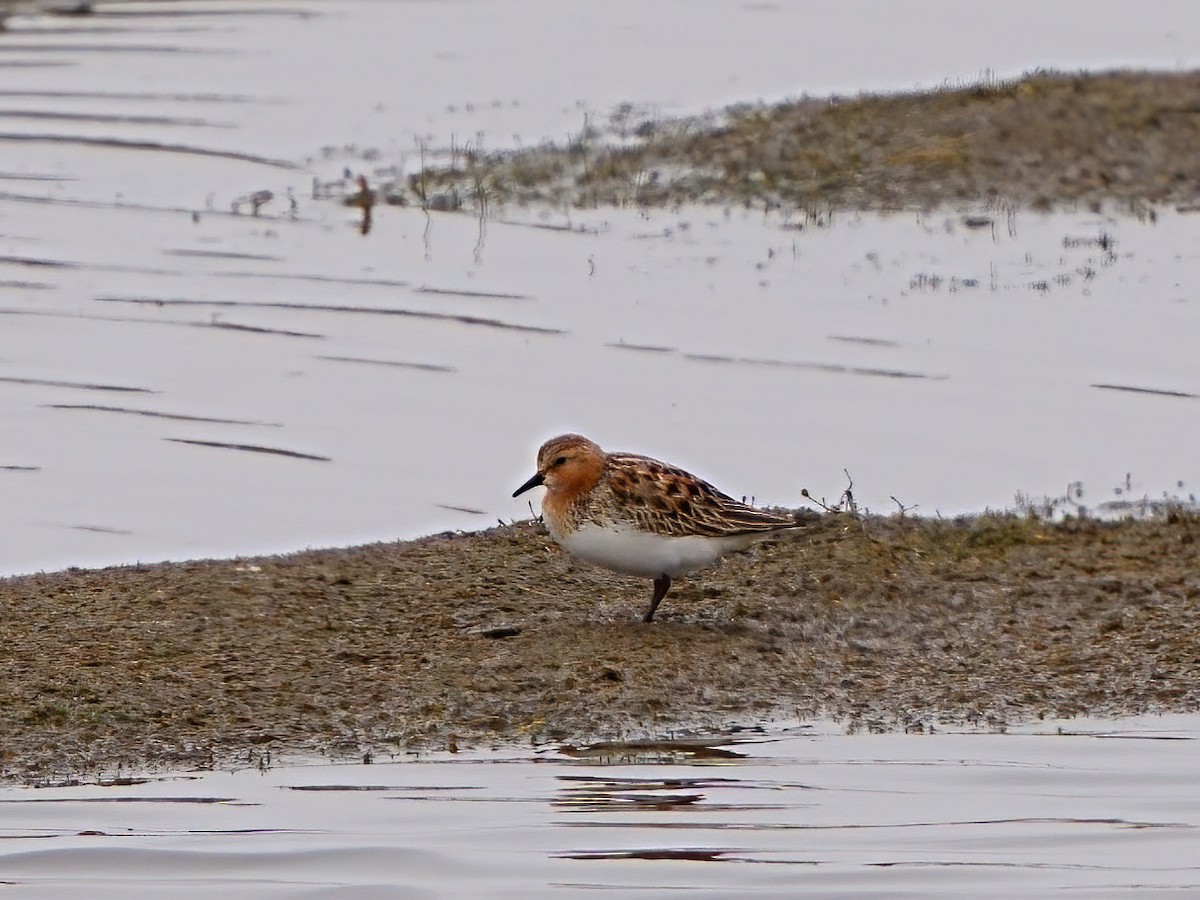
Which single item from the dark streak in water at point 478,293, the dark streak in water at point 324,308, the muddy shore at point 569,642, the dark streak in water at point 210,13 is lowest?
the muddy shore at point 569,642

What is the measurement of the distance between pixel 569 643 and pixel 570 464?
33.0 inches

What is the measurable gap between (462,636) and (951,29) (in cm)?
2138

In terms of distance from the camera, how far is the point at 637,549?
882 cm

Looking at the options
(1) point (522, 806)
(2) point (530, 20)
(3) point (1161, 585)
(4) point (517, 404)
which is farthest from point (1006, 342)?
(2) point (530, 20)

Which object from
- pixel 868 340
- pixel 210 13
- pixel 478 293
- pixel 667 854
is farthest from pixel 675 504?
pixel 210 13

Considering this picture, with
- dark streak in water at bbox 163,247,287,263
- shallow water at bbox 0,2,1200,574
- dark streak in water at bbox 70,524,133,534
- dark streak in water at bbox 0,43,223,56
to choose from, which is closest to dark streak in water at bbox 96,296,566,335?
shallow water at bbox 0,2,1200,574

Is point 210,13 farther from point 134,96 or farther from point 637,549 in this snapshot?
point 637,549

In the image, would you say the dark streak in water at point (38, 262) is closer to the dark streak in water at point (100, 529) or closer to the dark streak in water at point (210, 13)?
the dark streak in water at point (100, 529)

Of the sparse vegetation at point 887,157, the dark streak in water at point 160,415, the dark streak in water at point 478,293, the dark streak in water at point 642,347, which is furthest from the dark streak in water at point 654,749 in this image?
the sparse vegetation at point 887,157

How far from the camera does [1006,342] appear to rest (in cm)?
1481

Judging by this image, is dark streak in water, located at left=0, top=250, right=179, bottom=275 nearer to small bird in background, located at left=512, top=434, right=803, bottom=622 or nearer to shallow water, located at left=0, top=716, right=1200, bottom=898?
small bird in background, located at left=512, top=434, right=803, bottom=622

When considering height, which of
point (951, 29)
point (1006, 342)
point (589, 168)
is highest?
point (951, 29)

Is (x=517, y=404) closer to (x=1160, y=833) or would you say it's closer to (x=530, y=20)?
(x=1160, y=833)

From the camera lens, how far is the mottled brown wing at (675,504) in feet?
29.1
